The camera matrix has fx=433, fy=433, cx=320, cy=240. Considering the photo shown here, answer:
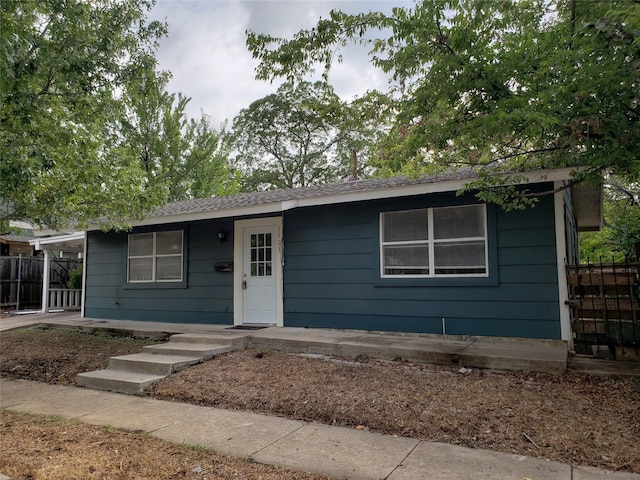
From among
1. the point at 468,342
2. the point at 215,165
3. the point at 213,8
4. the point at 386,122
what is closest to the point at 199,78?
the point at 213,8

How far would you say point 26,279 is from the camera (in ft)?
46.3

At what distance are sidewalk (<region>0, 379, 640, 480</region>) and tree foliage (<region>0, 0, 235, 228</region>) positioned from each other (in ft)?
7.90

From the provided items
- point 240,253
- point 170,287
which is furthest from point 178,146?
point 240,253

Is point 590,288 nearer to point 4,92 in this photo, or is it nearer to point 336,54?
point 336,54

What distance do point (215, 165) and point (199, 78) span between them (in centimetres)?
1077

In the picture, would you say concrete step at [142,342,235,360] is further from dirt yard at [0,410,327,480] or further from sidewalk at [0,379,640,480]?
dirt yard at [0,410,327,480]

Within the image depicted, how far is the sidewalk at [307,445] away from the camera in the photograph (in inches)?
110

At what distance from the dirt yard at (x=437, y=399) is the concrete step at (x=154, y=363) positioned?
0.19 meters

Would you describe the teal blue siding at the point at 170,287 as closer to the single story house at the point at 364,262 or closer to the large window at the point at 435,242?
the single story house at the point at 364,262

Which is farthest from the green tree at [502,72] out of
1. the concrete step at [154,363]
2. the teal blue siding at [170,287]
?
the teal blue siding at [170,287]

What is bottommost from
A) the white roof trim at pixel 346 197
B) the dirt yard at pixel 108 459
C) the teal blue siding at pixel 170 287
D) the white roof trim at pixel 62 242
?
the dirt yard at pixel 108 459

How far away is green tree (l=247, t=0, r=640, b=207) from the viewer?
11.6 ft

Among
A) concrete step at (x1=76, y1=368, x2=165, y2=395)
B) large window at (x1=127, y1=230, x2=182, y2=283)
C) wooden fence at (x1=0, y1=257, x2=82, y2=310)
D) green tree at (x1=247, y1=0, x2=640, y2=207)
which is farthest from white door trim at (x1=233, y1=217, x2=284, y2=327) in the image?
wooden fence at (x1=0, y1=257, x2=82, y2=310)

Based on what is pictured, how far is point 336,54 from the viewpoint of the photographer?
4.99 m
